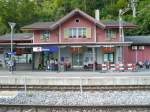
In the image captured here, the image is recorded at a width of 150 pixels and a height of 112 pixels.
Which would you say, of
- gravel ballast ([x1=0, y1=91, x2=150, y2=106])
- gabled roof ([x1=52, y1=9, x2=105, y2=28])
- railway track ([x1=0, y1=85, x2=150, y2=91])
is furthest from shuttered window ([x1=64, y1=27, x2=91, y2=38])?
gravel ballast ([x1=0, y1=91, x2=150, y2=106])

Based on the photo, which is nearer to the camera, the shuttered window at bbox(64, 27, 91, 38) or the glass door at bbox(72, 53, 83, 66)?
the glass door at bbox(72, 53, 83, 66)

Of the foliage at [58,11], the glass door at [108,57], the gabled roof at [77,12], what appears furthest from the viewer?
the foliage at [58,11]

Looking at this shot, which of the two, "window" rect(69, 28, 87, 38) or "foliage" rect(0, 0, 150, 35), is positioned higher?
"foliage" rect(0, 0, 150, 35)

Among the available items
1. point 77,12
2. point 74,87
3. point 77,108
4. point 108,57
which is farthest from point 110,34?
point 77,108

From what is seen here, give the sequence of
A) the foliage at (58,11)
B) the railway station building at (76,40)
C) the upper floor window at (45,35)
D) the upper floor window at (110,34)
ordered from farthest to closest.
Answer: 1. the foliage at (58,11)
2. the upper floor window at (45,35)
3. the upper floor window at (110,34)
4. the railway station building at (76,40)

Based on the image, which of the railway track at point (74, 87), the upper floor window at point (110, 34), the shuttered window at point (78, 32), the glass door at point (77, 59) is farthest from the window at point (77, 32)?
the railway track at point (74, 87)

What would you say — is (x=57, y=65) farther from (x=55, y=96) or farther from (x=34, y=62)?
(x=55, y=96)

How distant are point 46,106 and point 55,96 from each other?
4.25 m

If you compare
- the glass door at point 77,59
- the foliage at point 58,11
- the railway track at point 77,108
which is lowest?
the railway track at point 77,108

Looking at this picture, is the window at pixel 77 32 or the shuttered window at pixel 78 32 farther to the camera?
the window at pixel 77 32

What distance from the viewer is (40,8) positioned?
307 ft

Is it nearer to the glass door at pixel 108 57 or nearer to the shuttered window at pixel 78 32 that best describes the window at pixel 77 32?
the shuttered window at pixel 78 32

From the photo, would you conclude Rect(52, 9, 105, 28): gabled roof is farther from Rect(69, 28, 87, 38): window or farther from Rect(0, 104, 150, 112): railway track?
Rect(0, 104, 150, 112): railway track

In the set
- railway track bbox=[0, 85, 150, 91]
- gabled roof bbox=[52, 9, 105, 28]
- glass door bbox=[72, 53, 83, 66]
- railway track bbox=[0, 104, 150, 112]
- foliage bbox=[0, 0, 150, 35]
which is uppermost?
foliage bbox=[0, 0, 150, 35]
